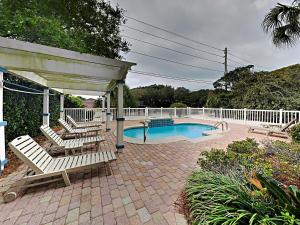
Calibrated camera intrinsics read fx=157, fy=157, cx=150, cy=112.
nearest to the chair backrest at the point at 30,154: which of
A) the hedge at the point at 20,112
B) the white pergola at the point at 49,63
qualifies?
the white pergola at the point at 49,63

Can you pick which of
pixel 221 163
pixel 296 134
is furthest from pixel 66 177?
pixel 296 134

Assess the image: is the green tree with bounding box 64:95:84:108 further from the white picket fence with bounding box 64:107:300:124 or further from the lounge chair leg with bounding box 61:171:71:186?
the lounge chair leg with bounding box 61:171:71:186

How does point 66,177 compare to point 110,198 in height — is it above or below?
above

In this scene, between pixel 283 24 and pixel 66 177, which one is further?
pixel 283 24

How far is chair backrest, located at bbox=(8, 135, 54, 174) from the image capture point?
2.76 m

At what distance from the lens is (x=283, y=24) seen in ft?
22.8

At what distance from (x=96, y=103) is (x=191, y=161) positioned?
15822 mm

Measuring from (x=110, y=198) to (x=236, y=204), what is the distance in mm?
1917

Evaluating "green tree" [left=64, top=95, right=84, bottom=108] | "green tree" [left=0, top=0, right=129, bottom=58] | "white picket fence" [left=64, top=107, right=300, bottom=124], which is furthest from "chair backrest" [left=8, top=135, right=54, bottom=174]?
"green tree" [left=64, top=95, right=84, bottom=108]

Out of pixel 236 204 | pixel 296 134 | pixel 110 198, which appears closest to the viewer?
pixel 236 204

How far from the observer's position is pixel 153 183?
3.20 metres

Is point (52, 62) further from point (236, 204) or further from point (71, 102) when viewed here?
point (71, 102)

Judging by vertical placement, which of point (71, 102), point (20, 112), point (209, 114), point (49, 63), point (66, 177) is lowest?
point (66, 177)

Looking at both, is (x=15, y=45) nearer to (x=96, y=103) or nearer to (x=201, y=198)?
(x=201, y=198)
